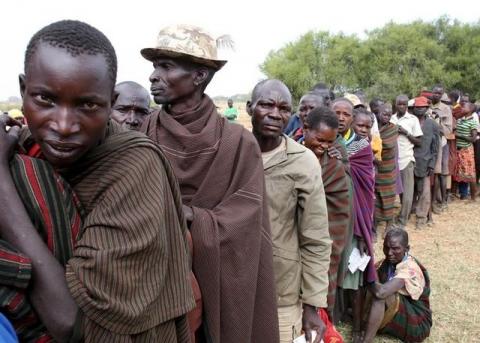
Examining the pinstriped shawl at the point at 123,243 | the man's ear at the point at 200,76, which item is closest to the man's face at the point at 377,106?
the man's ear at the point at 200,76

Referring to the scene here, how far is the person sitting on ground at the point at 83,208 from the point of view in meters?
0.82

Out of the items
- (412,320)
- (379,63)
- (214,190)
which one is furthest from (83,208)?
(379,63)

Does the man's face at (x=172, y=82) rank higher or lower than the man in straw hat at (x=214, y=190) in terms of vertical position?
higher

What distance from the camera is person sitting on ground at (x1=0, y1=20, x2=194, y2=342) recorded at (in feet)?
2.69

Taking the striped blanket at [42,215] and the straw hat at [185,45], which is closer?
the striped blanket at [42,215]

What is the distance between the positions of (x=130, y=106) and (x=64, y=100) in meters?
1.68

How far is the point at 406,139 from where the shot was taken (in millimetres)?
7305

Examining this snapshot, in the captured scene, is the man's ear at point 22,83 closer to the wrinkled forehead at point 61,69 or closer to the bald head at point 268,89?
the wrinkled forehead at point 61,69

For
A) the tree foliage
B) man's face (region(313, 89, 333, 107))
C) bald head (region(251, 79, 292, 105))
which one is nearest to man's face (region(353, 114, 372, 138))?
man's face (region(313, 89, 333, 107))

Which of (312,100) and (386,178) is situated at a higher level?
(312,100)

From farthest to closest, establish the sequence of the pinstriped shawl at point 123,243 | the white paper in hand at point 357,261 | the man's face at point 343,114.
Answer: the man's face at point 343,114 < the white paper in hand at point 357,261 < the pinstriped shawl at point 123,243

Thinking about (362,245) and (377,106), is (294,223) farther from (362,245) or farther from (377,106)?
(377,106)

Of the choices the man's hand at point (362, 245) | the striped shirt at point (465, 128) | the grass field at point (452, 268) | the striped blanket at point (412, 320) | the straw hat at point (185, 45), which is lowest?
the grass field at point (452, 268)

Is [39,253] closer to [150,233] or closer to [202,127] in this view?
[150,233]
